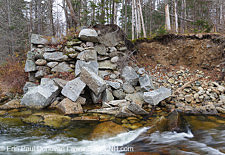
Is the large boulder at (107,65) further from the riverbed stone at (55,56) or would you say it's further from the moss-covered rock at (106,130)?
the moss-covered rock at (106,130)

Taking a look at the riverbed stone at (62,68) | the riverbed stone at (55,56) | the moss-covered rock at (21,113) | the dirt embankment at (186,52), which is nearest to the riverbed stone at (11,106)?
the moss-covered rock at (21,113)

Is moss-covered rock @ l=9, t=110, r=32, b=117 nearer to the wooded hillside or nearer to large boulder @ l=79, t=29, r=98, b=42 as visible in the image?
large boulder @ l=79, t=29, r=98, b=42

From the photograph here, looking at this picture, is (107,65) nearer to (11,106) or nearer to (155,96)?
(155,96)

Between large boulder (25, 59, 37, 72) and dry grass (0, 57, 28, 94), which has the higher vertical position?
large boulder (25, 59, 37, 72)

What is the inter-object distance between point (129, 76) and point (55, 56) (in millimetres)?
4503

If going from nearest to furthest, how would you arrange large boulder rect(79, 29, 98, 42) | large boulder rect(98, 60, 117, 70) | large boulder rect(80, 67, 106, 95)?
1. large boulder rect(80, 67, 106, 95)
2. large boulder rect(79, 29, 98, 42)
3. large boulder rect(98, 60, 117, 70)

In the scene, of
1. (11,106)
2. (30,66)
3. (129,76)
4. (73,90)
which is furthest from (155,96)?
(30,66)

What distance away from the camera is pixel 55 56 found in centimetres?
766

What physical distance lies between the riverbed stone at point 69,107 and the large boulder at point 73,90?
0.20 metres

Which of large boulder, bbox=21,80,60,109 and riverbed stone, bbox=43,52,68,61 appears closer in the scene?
large boulder, bbox=21,80,60,109

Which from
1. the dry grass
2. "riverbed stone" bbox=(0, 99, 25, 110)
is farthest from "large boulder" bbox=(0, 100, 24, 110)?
the dry grass

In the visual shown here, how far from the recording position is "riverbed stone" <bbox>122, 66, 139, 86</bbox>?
7.54m

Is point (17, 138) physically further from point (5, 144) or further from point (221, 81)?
point (221, 81)

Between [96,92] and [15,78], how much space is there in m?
5.98
